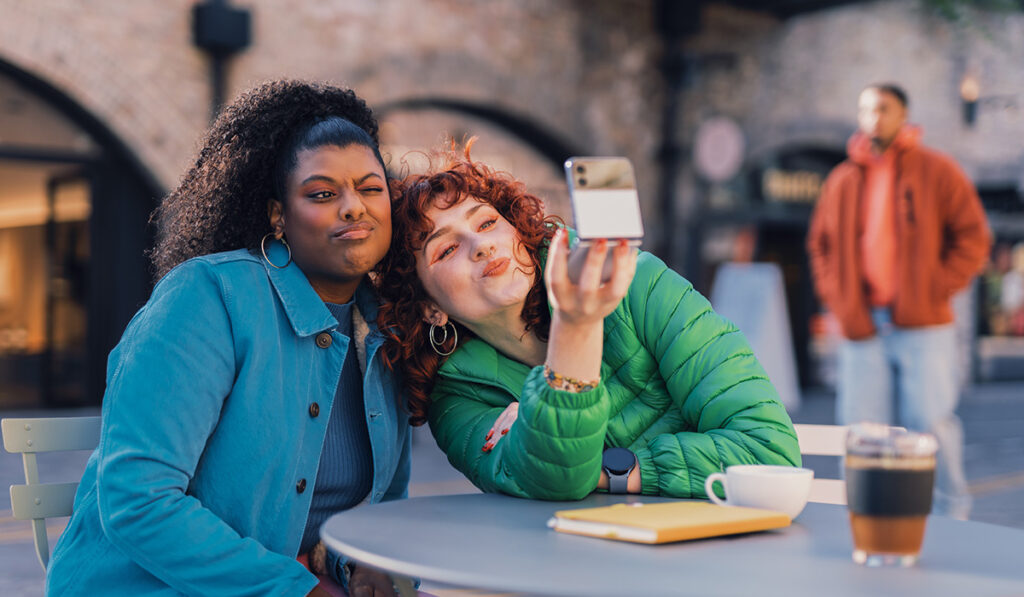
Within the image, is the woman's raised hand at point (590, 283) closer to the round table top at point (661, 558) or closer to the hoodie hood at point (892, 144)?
the round table top at point (661, 558)

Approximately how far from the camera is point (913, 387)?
4.87 m

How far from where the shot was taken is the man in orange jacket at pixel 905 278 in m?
4.88

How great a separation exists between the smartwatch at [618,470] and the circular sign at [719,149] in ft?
32.4

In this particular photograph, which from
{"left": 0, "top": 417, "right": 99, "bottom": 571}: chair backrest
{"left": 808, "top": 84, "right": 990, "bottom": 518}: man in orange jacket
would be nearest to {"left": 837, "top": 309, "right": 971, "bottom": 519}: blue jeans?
{"left": 808, "top": 84, "right": 990, "bottom": 518}: man in orange jacket

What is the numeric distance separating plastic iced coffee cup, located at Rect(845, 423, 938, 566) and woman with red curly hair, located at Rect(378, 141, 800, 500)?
530mm

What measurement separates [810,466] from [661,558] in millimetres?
5447

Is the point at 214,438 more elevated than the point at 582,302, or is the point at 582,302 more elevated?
the point at 582,302

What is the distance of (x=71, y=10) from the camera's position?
8.16 m

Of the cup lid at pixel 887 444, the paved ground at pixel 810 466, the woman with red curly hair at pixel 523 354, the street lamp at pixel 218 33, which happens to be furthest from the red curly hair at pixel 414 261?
the street lamp at pixel 218 33

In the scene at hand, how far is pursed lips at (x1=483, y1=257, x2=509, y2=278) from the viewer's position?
209 centimetres

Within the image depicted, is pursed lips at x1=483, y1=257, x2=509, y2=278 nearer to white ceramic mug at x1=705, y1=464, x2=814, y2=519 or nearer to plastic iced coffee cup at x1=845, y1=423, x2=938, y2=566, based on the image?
white ceramic mug at x1=705, y1=464, x2=814, y2=519

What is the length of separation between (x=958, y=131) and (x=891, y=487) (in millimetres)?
14158

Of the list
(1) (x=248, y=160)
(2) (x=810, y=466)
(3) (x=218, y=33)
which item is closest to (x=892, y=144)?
(2) (x=810, y=466)

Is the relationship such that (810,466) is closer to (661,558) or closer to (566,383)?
(566,383)
